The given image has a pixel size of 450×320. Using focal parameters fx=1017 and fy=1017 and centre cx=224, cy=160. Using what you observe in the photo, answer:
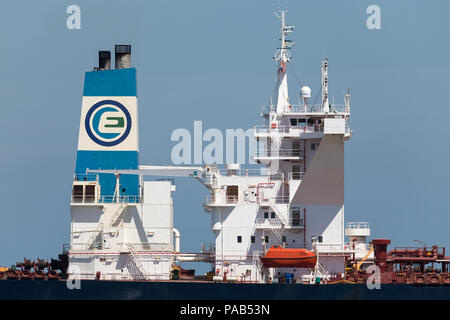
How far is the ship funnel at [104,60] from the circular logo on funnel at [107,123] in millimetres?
1940

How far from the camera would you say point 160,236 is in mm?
46656

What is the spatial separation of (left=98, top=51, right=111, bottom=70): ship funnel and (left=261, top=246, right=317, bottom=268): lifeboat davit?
1263 cm

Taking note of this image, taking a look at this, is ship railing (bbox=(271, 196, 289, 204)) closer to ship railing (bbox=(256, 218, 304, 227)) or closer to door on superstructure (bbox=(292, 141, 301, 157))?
ship railing (bbox=(256, 218, 304, 227))

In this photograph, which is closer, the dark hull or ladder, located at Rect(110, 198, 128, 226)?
the dark hull

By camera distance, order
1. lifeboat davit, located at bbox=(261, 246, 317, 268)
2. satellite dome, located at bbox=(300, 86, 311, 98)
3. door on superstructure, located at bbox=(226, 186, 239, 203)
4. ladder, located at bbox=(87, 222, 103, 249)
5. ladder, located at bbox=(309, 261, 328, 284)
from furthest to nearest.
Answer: satellite dome, located at bbox=(300, 86, 311, 98)
door on superstructure, located at bbox=(226, 186, 239, 203)
ladder, located at bbox=(87, 222, 103, 249)
ladder, located at bbox=(309, 261, 328, 284)
lifeboat davit, located at bbox=(261, 246, 317, 268)

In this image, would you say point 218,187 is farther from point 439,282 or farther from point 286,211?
point 439,282

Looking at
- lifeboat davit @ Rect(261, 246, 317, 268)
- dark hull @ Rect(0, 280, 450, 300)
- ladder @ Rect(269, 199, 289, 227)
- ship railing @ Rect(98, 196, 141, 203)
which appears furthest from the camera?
ship railing @ Rect(98, 196, 141, 203)

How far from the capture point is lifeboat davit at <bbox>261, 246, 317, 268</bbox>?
43.8m

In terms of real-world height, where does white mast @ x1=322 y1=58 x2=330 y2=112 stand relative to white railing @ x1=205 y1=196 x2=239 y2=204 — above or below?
above

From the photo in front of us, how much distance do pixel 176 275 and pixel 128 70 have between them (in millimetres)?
10331

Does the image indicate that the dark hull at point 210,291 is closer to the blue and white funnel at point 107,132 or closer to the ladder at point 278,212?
the ladder at point 278,212

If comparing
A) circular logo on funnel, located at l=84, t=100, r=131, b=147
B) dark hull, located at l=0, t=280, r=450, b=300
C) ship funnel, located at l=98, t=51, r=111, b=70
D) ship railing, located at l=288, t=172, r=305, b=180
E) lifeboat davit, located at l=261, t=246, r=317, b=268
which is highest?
ship funnel, located at l=98, t=51, r=111, b=70

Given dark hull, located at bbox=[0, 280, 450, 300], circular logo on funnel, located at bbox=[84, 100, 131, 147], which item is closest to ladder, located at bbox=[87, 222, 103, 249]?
dark hull, located at bbox=[0, 280, 450, 300]
